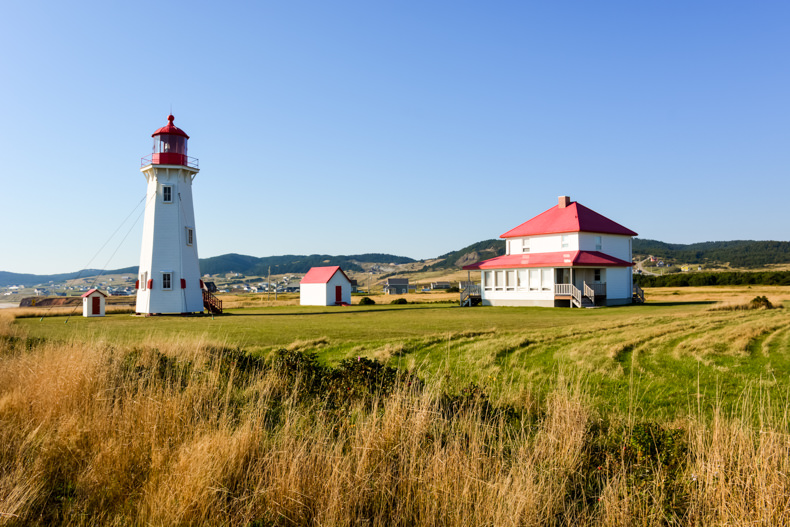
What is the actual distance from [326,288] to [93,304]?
20.2 metres

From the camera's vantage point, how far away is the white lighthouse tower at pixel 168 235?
36.5 m

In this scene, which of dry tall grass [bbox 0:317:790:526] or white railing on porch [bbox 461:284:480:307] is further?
white railing on porch [bbox 461:284:480:307]

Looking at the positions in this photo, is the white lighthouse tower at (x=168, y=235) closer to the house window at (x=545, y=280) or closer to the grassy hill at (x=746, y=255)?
the house window at (x=545, y=280)

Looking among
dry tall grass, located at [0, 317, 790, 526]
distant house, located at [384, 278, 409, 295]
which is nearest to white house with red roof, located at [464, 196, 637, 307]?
dry tall grass, located at [0, 317, 790, 526]

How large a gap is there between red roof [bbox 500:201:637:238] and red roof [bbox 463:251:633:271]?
6.49 feet

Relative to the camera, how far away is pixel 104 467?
5.59 metres

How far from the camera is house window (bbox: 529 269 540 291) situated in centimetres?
4255

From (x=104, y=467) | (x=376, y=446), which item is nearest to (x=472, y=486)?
(x=376, y=446)

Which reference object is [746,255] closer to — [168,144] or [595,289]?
[595,289]

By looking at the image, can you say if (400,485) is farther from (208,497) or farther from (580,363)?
(580,363)

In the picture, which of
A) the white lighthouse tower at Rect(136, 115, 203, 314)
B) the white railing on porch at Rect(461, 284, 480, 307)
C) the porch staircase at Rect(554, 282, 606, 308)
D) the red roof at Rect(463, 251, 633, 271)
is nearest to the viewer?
the white lighthouse tower at Rect(136, 115, 203, 314)

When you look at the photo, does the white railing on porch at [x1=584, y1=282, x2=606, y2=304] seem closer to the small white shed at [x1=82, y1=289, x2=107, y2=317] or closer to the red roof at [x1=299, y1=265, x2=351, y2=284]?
the red roof at [x1=299, y1=265, x2=351, y2=284]

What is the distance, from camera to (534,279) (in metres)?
42.9

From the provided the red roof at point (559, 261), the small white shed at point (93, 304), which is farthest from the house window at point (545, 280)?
the small white shed at point (93, 304)
